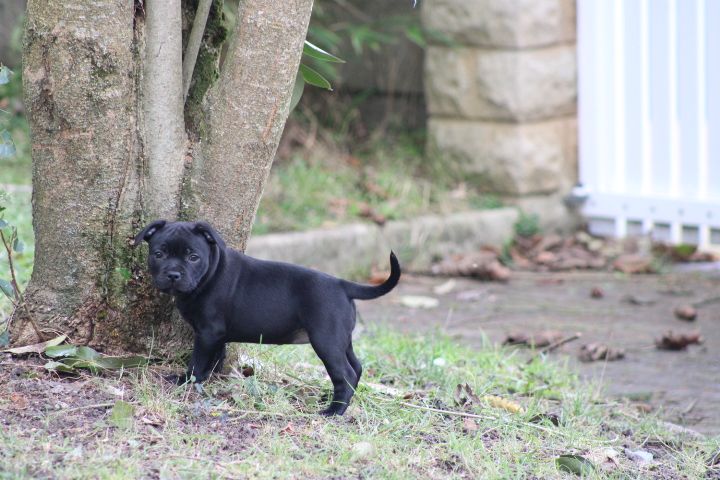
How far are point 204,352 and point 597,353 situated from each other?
2.39 m

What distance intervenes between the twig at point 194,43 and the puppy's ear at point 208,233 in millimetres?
621

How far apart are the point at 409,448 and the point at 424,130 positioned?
5.41 metres

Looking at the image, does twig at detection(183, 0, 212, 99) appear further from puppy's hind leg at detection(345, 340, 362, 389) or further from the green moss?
puppy's hind leg at detection(345, 340, 362, 389)

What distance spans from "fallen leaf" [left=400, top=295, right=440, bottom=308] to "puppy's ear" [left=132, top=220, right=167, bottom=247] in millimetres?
3018

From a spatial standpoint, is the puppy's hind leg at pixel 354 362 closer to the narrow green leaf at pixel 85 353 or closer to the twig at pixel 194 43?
the narrow green leaf at pixel 85 353

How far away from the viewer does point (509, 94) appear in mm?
7152

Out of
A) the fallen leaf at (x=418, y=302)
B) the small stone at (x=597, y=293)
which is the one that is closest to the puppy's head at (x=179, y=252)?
the fallen leaf at (x=418, y=302)

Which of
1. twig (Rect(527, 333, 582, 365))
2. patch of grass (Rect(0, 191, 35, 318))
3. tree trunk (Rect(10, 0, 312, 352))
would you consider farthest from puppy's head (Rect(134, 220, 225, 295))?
twig (Rect(527, 333, 582, 365))

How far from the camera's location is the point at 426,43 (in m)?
7.62

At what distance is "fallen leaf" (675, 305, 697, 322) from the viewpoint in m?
5.57

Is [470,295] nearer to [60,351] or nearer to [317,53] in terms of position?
[317,53]

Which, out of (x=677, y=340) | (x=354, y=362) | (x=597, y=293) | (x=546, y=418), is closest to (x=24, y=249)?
(x=354, y=362)

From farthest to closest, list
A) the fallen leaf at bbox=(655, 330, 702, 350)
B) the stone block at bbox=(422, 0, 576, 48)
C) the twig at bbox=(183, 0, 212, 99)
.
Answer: the stone block at bbox=(422, 0, 576, 48)
the fallen leaf at bbox=(655, 330, 702, 350)
the twig at bbox=(183, 0, 212, 99)

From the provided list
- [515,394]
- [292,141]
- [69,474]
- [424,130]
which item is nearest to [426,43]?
[424,130]
